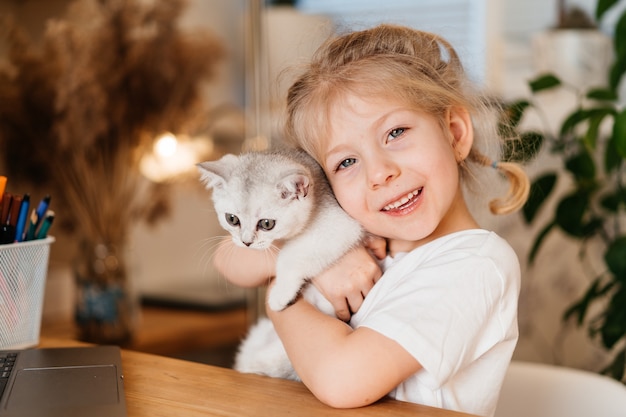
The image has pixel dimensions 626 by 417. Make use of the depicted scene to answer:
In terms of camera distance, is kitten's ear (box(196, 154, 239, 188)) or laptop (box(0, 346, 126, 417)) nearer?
laptop (box(0, 346, 126, 417))

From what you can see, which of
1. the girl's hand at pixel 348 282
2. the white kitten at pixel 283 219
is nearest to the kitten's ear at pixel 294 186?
the white kitten at pixel 283 219

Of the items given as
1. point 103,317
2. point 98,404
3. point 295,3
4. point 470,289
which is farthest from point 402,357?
point 295,3

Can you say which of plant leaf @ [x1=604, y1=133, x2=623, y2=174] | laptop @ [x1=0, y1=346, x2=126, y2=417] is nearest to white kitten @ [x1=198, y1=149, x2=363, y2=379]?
laptop @ [x1=0, y1=346, x2=126, y2=417]

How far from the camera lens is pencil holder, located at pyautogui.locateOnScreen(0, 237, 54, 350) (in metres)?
0.96

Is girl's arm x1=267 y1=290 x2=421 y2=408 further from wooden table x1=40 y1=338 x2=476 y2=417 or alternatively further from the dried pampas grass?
the dried pampas grass

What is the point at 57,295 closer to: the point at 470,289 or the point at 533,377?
the point at 533,377

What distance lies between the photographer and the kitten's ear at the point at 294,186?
36.0 inches

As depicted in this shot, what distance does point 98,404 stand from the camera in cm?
72

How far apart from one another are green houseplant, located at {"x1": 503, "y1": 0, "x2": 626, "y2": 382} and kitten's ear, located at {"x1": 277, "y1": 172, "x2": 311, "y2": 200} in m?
0.55

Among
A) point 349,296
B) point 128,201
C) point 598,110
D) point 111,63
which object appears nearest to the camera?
point 349,296

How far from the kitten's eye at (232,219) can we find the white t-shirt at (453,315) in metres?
0.22

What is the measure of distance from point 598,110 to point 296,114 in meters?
0.75

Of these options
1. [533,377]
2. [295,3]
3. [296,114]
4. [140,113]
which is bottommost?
[533,377]

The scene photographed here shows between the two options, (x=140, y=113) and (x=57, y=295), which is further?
(x=57, y=295)
